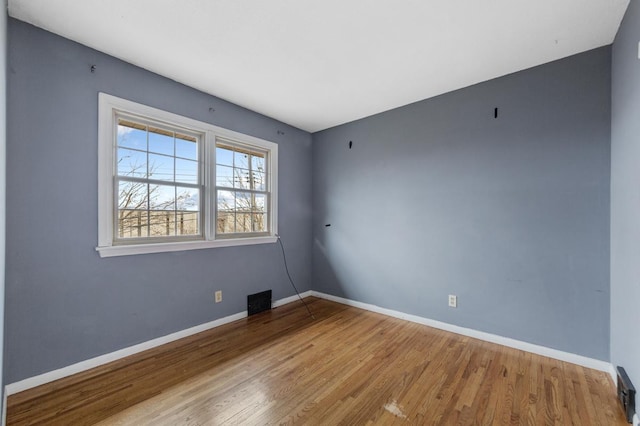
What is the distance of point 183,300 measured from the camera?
2.78 metres

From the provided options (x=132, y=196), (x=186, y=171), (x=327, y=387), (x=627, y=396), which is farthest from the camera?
(x=186, y=171)

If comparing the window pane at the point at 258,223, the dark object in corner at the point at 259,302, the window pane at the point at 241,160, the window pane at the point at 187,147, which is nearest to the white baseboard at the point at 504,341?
the dark object in corner at the point at 259,302

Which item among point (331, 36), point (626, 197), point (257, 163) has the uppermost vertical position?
point (331, 36)

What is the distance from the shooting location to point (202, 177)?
9.72ft

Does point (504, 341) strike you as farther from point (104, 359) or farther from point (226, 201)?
point (104, 359)

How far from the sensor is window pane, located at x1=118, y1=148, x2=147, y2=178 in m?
2.42

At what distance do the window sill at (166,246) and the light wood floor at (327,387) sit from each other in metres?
0.90

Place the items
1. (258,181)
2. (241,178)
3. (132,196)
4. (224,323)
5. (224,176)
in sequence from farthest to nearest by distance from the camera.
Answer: (258,181) → (241,178) → (224,176) → (224,323) → (132,196)

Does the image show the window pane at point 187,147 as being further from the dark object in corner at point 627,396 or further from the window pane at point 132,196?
the dark object in corner at point 627,396

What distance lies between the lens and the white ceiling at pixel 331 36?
70.3 inches

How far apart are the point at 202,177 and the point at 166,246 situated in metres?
0.81

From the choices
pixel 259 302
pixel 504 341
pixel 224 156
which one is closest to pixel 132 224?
pixel 224 156

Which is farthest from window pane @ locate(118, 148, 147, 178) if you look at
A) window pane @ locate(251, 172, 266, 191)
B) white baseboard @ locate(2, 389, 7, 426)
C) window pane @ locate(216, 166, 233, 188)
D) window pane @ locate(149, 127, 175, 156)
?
white baseboard @ locate(2, 389, 7, 426)

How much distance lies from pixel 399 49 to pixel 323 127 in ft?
6.47
